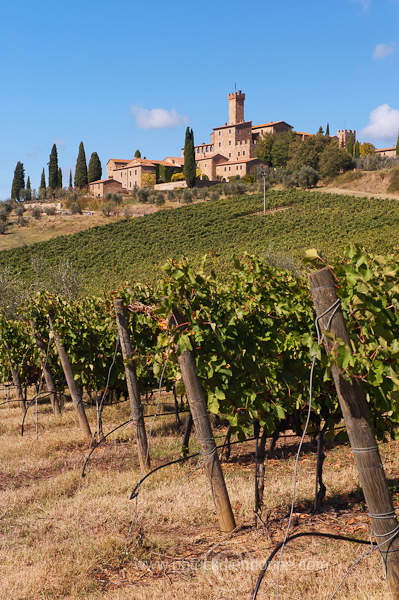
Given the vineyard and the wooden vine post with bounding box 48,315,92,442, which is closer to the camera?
the vineyard

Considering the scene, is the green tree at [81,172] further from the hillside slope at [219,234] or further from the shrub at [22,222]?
the hillside slope at [219,234]

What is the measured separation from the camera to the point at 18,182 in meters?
92.1

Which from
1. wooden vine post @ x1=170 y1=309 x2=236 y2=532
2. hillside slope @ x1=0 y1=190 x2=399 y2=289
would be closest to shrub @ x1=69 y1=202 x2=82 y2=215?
hillside slope @ x1=0 y1=190 x2=399 y2=289

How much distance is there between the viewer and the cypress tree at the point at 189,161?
80.4 m

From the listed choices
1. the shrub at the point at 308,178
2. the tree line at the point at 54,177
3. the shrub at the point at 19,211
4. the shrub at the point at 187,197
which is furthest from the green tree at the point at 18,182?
the shrub at the point at 308,178

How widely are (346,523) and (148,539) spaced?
1.62 m

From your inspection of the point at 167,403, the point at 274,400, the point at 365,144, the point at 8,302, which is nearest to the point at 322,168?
the point at 365,144

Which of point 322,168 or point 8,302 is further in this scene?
point 322,168

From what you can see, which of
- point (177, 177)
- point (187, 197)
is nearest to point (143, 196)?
point (187, 197)

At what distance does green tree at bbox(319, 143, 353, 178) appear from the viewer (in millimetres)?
73000

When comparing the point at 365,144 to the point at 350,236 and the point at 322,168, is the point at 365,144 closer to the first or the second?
the point at 322,168

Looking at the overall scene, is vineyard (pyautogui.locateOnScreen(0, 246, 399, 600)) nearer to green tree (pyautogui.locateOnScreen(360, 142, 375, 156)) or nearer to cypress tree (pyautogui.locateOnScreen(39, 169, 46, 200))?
cypress tree (pyautogui.locateOnScreen(39, 169, 46, 200))

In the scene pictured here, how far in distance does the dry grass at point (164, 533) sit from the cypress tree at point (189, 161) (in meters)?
75.6

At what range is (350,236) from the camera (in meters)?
47.4
